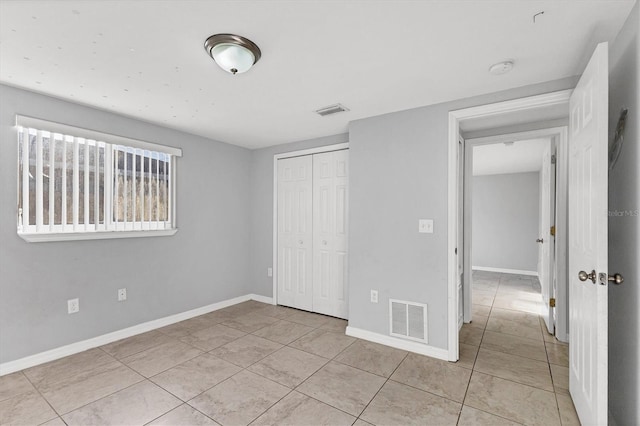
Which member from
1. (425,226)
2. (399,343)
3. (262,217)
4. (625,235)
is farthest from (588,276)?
(262,217)

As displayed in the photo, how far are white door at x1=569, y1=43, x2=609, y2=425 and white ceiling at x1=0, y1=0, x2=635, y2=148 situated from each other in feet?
1.10

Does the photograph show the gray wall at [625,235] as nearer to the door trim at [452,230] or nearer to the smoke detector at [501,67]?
the smoke detector at [501,67]

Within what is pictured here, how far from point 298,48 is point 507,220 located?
707 centimetres

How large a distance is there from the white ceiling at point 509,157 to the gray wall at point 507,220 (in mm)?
327

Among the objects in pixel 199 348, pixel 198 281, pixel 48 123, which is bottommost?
pixel 199 348

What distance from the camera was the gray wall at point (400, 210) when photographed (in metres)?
2.71

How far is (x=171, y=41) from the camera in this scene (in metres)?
1.78

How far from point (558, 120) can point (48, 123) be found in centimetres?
477

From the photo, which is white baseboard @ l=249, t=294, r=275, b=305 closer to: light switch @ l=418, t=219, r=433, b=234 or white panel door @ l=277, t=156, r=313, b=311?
white panel door @ l=277, t=156, r=313, b=311

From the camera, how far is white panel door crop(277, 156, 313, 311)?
4.09 metres

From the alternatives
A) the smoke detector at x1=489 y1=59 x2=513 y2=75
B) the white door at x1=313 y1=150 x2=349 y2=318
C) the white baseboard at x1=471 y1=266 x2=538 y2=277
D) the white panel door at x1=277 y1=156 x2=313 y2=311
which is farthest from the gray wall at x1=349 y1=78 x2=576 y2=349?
the white baseboard at x1=471 y1=266 x2=538 y2=277

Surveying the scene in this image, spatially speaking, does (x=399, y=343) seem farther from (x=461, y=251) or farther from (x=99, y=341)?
(x=99, y=341)

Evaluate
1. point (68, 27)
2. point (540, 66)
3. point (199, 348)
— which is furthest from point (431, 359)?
point (68, 27)

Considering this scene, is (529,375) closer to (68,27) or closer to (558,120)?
(558,120)
